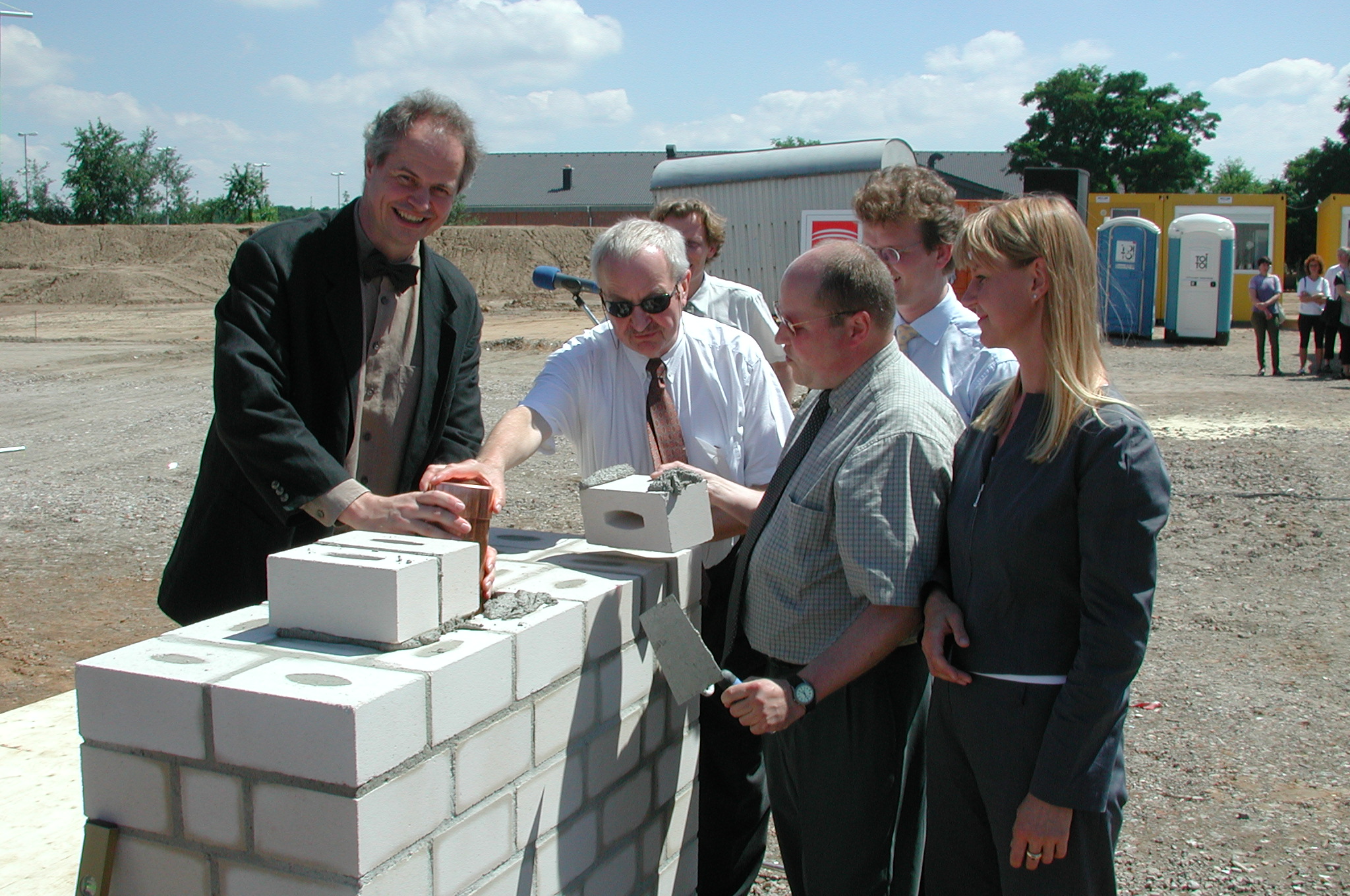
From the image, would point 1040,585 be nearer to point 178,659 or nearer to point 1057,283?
point 1057,283

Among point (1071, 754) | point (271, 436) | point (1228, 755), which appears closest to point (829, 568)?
point (1071, 754)

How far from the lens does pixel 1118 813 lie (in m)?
1.90

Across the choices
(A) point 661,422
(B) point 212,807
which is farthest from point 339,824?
(A) point 661,422

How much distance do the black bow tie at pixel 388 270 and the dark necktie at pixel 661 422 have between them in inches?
25.6

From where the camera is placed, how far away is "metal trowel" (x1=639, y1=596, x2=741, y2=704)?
1973 mm

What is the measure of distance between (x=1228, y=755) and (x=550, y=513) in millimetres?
4778

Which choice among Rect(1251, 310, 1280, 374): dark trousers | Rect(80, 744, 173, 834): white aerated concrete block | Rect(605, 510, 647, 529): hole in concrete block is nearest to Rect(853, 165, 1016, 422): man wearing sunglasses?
Rect(605, 510, 647, 529): hole in concrete block

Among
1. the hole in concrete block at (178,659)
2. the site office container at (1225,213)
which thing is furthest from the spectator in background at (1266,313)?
the hole in concrete block at (178,659)

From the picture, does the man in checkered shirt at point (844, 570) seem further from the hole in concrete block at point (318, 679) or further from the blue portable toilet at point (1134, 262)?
the blue portable toilet at point (1134, 262)

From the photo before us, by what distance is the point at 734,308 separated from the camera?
497 centimetres

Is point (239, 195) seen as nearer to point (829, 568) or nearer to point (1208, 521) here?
point (1208, 521)

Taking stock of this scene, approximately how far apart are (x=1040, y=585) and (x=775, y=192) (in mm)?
5819

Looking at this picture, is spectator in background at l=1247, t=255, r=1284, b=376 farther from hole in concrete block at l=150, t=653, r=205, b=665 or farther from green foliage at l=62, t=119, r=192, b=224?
green foliage at l=62, t=119, r=192, b=224

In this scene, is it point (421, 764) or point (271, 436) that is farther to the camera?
point (271, 436)
